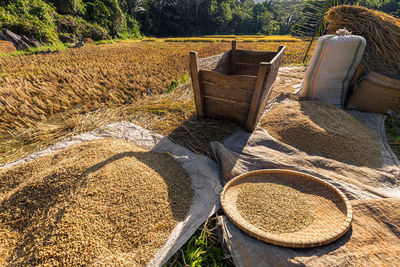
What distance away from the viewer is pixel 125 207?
4.72 ft

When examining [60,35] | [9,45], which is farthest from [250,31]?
[9,45]

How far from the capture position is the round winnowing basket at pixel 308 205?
1.22 m

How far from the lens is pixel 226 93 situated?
2449mm

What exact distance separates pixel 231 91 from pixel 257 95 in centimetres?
36

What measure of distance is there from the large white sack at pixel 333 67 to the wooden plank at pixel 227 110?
5.73ft

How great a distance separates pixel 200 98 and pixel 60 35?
14994 millimetres

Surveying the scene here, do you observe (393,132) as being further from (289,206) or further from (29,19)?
(29,19)

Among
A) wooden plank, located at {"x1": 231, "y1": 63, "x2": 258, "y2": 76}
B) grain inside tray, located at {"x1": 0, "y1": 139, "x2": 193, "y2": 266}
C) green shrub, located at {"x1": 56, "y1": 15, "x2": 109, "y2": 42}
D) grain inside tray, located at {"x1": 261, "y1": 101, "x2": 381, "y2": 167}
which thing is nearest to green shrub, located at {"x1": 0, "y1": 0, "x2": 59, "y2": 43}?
green shrub, located at {"x1": 56, "y1": 15, "x2": 109, "y2": 42}

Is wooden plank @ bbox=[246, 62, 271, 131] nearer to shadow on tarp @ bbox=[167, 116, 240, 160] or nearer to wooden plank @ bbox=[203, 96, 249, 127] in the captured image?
wooden plank @ bbox=[203, 96, 249, 127]

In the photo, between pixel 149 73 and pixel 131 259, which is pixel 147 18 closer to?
pixel 149 73

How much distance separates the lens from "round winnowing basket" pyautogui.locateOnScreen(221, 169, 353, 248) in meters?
1.22

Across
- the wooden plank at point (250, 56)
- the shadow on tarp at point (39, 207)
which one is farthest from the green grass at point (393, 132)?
the shadow on tarp at point (39, 207)

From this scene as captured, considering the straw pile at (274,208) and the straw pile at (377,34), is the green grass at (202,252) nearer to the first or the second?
the straw pile at (274,208)

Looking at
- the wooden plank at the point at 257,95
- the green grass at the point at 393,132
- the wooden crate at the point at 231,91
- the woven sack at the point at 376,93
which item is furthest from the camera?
the woven sack at the point at 376,93
